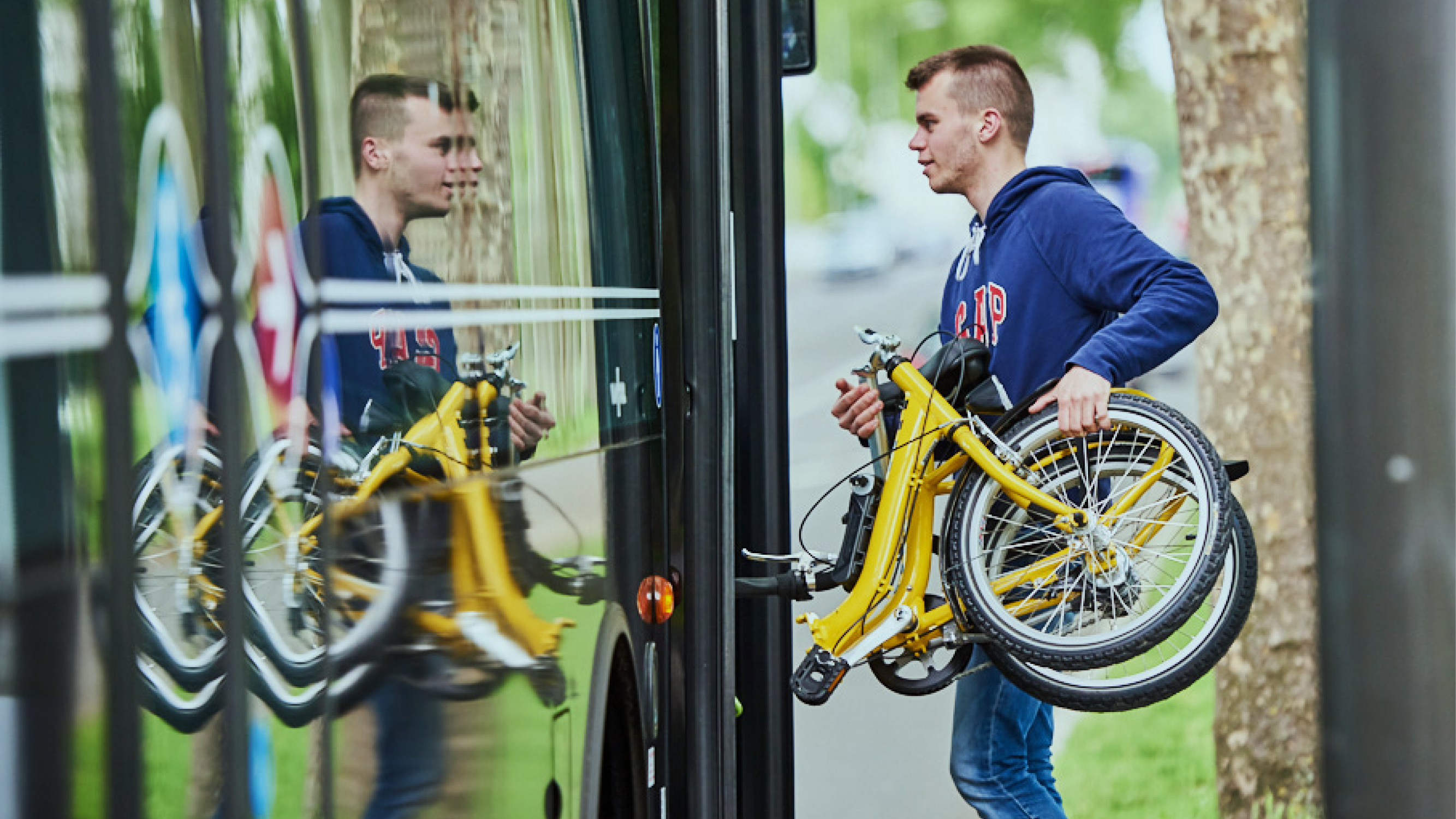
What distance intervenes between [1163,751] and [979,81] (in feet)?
10.6

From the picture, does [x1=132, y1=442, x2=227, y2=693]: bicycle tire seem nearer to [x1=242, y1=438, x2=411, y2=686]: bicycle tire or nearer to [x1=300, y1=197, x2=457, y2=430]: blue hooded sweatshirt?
[x1=242, y1=438, x2=411, y2=686]: bicycle tire

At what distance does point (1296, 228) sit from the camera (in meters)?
4.44

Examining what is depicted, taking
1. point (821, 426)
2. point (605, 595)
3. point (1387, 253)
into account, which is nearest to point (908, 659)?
point (605, 595)

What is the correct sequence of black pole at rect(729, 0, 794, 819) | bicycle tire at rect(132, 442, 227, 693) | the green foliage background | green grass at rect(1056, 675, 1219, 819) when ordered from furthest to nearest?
the green foliage background < green grass at rect(1056, 675, 1219, 819) < black pole at rect(729, 0, 794, 819) < bicycle tire at rect(132, 442, 227, 693)

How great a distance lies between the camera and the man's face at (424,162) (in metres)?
1.50

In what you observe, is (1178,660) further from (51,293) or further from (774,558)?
(51,293)

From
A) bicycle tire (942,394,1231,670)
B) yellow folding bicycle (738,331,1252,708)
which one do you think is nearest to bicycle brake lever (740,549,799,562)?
yellow folding bicycle (738,331,1252,708)

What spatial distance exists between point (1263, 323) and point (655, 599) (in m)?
2.61

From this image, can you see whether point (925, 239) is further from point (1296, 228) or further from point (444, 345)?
point (444, 345)

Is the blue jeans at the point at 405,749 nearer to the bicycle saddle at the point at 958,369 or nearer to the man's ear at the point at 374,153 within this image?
the man's ear at the point at 374,153

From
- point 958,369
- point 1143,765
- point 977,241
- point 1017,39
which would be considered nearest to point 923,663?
point 958,369

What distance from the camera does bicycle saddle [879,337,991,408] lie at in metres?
2.70

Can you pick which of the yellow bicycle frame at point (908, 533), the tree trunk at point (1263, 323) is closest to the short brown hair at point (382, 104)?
the yellow bicycle frame at point (908, 533)

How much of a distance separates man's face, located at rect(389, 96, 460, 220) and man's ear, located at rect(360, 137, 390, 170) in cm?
1
